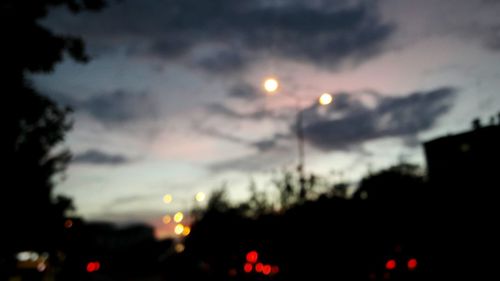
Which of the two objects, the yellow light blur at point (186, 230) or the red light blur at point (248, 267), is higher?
the yellow light blur at point (186, 230)

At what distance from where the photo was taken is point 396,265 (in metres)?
17.0

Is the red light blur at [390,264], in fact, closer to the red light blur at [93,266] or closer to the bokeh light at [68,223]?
the red light blur at [93,266]

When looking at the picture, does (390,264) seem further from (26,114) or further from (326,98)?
(26,114)

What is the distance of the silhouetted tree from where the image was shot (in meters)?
18.4

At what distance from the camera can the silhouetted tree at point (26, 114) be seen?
18422 mm

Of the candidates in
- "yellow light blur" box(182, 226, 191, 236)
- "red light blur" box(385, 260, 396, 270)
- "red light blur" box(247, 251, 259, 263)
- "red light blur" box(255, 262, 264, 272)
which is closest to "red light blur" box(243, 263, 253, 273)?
"red light blur" box(247, 251, 259, 263)

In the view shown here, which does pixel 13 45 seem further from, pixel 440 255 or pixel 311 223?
pixel 440 255

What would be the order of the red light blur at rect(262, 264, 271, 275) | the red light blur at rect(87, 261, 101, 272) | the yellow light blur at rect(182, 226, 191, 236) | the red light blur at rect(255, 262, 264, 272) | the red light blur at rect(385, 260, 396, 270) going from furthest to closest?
the yellow light blur at rect(182, 226, 191, 236)
the red light blur at rect(87, 261, 101, 272)
the red light blur at rect(255, 262, 264, 272)
the red light blur at rect(262, 264, 271, 275)
the red light blur at rect(385, 260, 396, 270)

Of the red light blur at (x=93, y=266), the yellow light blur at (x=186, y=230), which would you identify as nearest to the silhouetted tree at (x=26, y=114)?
the red light blur at (x=93, y=266)

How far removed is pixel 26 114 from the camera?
1992 cm

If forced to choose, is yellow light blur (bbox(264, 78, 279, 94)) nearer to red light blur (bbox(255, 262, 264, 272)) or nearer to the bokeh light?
red light blur (bbox(255, 262, 264, 272))

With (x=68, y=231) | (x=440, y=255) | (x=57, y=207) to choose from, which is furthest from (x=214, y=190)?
(x=440, y=255)

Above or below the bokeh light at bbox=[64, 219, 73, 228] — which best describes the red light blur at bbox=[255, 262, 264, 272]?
below

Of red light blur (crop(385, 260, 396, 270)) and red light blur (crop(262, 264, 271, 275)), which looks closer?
Result: red light blur (crop(385, 260, 396, 270))
